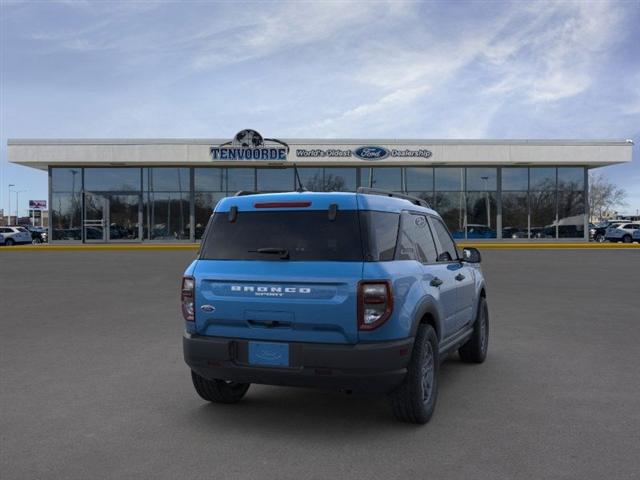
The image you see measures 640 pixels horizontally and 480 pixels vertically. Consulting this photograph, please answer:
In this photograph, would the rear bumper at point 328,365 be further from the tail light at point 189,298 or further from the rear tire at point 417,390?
the tail light at point 189,298

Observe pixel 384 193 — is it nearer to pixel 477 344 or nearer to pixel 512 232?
pixel 477 344

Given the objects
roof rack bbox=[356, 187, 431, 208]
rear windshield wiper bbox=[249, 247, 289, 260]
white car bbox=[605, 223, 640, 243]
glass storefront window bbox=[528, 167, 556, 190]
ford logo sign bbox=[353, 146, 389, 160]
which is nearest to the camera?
rear windshield wiper bbox=[249, 247, 289, 260]

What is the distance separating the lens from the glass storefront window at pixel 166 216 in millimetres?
36719

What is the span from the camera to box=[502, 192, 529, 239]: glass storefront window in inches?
1470

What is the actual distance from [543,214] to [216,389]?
35.7 meters

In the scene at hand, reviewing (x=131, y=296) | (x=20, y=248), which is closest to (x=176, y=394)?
(x=131, y=296)

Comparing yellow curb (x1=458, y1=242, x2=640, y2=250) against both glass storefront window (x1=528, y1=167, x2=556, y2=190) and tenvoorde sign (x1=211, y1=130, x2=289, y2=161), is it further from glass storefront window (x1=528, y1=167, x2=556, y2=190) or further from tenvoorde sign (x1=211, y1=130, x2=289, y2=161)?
tenvoorde sign (x1=211, y1=130, x2=289, y2=161)

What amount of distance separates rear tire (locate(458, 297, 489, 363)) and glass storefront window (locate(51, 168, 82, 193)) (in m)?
34.2

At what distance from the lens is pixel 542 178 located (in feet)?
123

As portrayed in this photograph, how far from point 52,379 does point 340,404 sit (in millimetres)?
3068

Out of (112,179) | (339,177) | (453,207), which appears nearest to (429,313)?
(339,177)

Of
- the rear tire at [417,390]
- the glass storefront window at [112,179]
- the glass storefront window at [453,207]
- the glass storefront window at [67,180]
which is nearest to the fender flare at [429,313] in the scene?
the rear tire at [417,390]

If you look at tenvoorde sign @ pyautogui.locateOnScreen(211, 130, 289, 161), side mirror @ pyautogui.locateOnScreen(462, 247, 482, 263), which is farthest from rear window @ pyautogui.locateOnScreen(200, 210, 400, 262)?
tenvoorde sign @ pyautogui.locateOnScreen(211, 130, 289, 161)

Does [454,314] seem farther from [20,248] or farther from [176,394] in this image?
[20,248]
